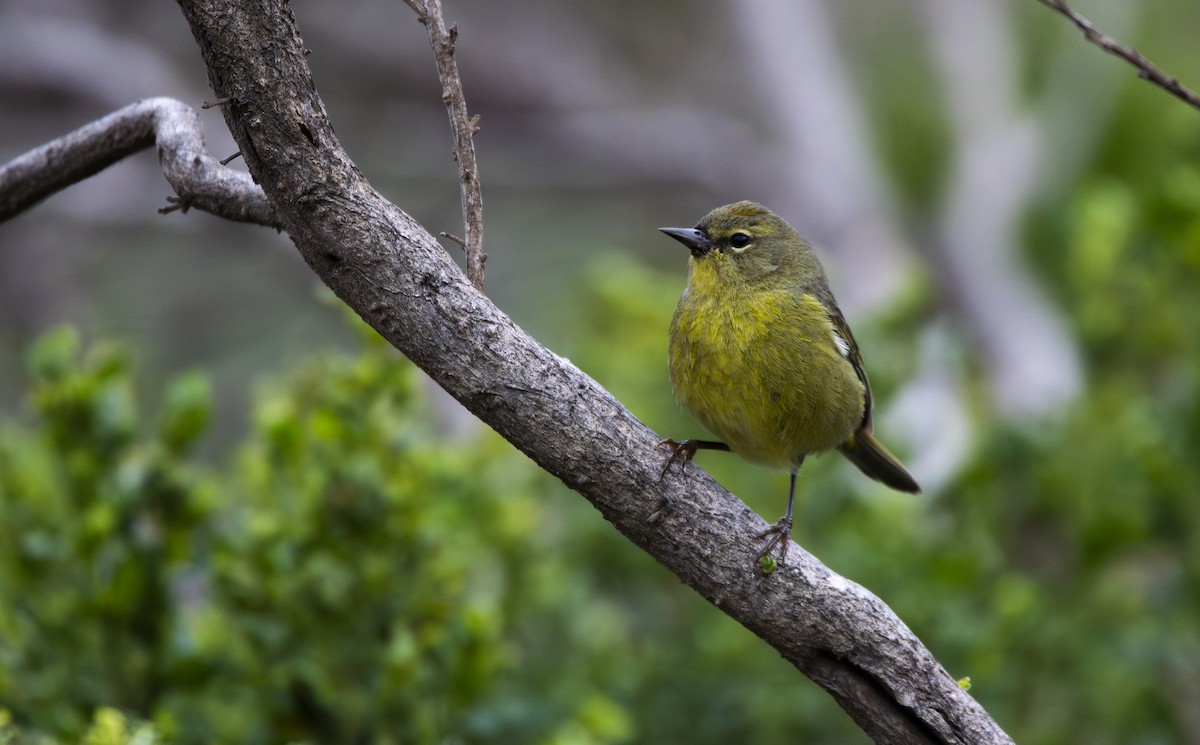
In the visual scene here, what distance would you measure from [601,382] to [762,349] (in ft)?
6.41

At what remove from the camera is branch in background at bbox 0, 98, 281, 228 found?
1988 millimetres

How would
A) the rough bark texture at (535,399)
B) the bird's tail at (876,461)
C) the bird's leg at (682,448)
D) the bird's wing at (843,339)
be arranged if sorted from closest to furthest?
the rough bark texture at (535,399)
the bird's leg at (682,448)
the bird's wing at (843,339)
the bird's tail at (876,461)

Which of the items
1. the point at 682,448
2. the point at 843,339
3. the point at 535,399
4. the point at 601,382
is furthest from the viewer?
the point at 601,382

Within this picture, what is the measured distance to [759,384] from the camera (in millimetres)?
2805

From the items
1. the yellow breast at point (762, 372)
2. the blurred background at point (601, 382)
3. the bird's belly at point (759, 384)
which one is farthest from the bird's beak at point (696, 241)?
the blurred background at point (601, 382)

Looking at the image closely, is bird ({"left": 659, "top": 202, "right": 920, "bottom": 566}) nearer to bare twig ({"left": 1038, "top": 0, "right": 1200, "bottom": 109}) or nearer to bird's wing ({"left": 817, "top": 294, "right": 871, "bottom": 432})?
bird's wing ({"left": 817, "top": 294, "right": 871, "bottom": 432})

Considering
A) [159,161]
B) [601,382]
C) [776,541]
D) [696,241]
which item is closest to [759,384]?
[696,241]

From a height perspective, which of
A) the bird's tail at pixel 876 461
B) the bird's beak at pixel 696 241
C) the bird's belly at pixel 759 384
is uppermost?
the bird's beak at pixel 696 241

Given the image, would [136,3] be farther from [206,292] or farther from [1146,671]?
[1146,671]

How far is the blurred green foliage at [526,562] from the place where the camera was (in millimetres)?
2732

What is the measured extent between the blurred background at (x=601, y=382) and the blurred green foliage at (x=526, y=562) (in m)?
0.01

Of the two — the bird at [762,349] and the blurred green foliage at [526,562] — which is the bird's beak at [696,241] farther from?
the blurred green foliage at [526,562]

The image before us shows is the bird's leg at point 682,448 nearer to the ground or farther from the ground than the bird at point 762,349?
nearer to the ground

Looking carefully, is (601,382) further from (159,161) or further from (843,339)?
(159,161)
